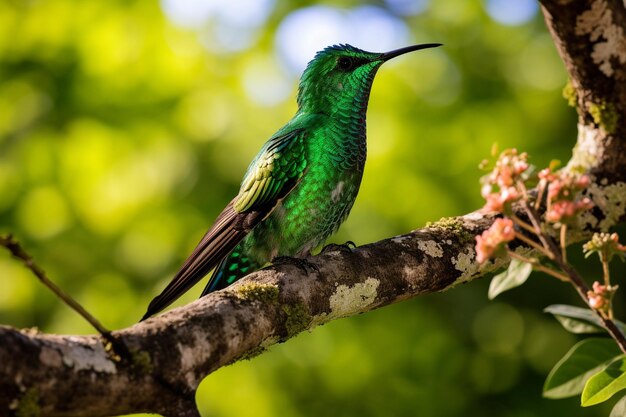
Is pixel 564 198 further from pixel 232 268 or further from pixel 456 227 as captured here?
pixel 232 268

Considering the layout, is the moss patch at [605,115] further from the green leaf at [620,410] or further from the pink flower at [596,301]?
the pink flower at [596,301]

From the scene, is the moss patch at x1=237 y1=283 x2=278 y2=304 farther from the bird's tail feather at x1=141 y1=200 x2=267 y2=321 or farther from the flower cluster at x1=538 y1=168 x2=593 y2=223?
the flower cluster at x1=538 y1=168 x2=593 y2=223

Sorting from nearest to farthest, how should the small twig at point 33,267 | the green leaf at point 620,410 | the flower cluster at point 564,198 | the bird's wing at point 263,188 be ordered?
1. the small twig at point 33,267
2. the flower cluster at point 564,198
3. the green leaf at point 620,410
4. the bird's wing at point 263,188

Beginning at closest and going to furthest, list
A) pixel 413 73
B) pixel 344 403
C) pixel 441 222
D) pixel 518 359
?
pixel 441 222, pixel 344 403, pixel 518 359, pixel 413 73

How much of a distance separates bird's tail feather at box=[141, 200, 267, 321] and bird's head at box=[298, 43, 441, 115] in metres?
0.82

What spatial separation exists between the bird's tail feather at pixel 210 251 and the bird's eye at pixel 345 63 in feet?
3.52

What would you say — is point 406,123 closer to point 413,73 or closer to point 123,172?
point 413,73

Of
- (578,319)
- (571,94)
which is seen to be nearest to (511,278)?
(578,319)

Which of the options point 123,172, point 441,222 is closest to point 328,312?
point 441,222

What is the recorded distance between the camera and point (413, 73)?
736 cm

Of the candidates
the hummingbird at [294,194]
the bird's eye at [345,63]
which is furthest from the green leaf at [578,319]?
the bird's eye at [345,63]

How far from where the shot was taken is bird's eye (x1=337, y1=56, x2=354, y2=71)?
4.74m

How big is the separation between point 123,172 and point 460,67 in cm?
326

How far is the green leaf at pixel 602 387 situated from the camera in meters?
2.73
